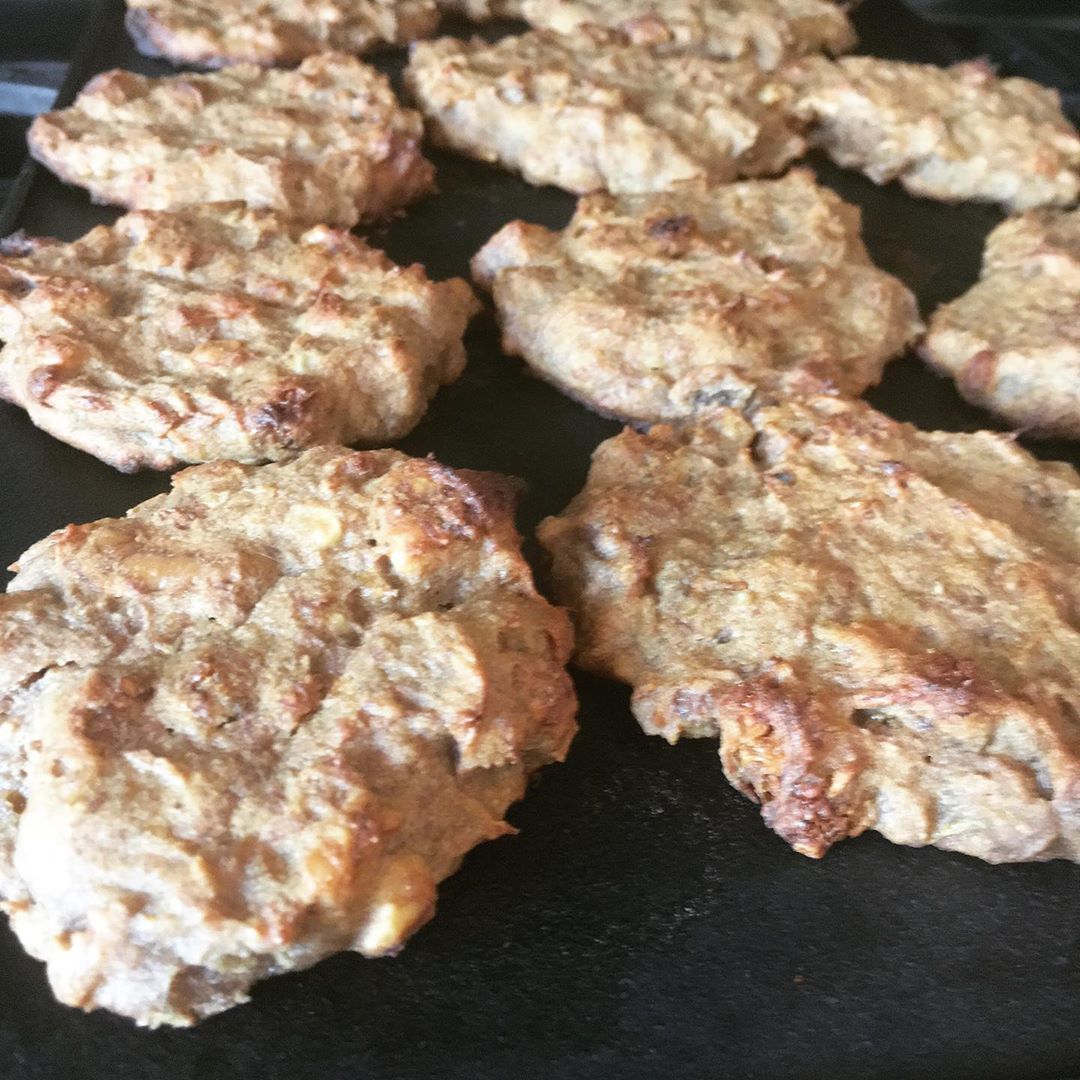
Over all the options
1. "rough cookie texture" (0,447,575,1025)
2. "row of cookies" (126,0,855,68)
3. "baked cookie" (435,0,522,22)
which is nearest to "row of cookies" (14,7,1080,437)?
"row of cookies" (126,0,855,68)

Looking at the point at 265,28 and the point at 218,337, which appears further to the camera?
the point at 265,28

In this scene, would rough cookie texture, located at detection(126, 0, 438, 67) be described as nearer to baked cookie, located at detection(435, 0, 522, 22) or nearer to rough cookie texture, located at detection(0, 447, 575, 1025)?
baked cookie, located at detection(435, 0, 522, 22)

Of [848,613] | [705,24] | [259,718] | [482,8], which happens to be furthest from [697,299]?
[482,8]

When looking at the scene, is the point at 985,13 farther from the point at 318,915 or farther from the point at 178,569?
the point at 318,915

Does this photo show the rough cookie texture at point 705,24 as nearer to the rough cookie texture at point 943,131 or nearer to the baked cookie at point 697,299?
the rough cookie texture at point 943,131

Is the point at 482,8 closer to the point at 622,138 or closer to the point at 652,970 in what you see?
the point at 622,138

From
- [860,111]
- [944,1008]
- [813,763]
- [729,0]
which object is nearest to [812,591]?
[813,763]

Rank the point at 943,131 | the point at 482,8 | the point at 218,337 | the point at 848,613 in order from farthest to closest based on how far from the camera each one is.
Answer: the point at 482,8
the point at 943,131
the point at 218,337
the point at 848,613
